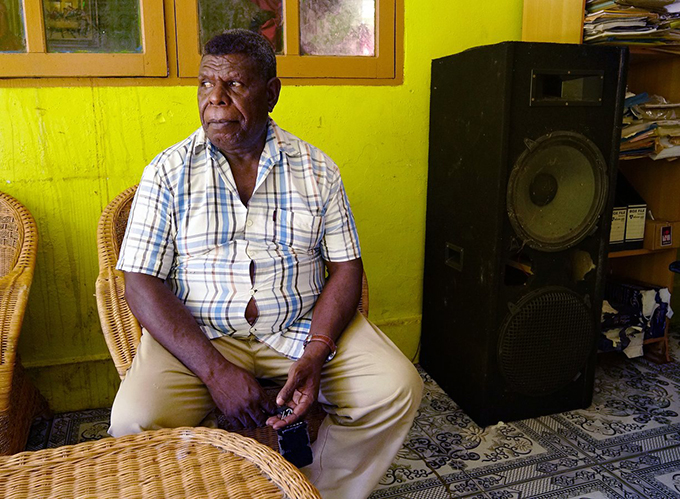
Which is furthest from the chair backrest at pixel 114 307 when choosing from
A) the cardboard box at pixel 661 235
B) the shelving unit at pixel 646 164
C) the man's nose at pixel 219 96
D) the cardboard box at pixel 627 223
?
the cardboard box at pixel 661 235

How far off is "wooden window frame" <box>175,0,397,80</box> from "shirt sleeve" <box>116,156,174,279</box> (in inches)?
28.5

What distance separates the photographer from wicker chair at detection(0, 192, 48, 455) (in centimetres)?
148

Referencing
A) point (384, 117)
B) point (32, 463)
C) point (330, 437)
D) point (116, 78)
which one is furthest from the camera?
point (384, 117)

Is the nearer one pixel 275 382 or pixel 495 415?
pixel 275 382

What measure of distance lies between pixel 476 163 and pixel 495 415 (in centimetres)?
87

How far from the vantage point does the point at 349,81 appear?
2.24 m

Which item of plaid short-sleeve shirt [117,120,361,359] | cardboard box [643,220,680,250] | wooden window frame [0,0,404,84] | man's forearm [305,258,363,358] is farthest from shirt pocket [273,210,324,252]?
cardboard box [643,220,680,250]

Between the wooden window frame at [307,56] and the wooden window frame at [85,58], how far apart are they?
7 centimetres

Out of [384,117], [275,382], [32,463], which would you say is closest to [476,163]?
[384,117]

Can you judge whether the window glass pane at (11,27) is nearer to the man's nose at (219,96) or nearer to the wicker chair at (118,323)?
the wicker chair at (118,323)

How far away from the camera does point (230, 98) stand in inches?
57.1

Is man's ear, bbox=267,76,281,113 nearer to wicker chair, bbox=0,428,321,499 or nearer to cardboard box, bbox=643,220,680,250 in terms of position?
wicker chair, bbox=0,428,321,499

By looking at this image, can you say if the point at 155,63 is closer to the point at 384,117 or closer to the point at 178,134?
the point at 178,134

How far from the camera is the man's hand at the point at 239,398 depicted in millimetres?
1337
